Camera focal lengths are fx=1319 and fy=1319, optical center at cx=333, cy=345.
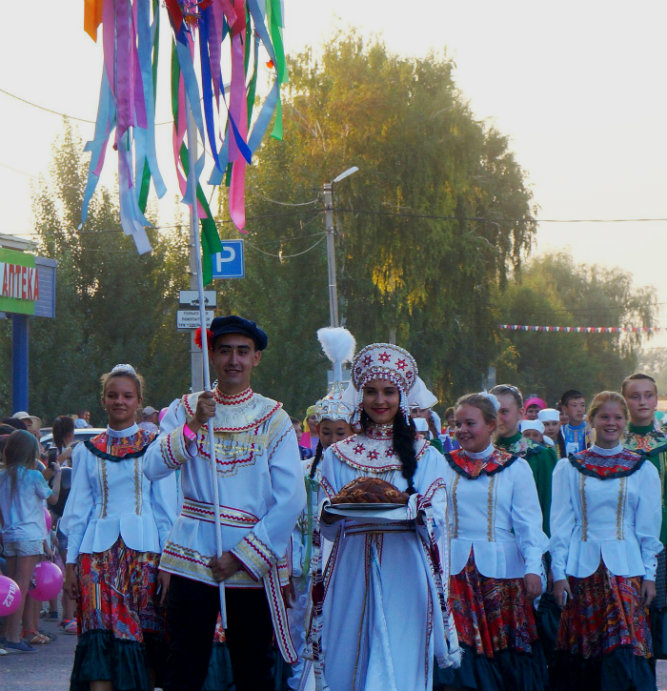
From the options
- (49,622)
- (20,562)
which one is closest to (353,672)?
(20,562)

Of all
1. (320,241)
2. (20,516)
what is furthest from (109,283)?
(20,516)

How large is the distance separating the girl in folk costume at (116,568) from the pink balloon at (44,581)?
11.6 ft

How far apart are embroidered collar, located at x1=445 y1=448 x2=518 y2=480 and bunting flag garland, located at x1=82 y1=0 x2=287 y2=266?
1902mm

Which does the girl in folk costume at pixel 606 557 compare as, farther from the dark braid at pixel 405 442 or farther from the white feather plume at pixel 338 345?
the dark braid at pixel 405 442

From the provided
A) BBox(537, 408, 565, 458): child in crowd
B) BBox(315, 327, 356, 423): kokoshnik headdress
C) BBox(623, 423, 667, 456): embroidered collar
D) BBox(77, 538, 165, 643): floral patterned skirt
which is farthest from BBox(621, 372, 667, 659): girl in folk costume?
BBox(537, 408, 565, 458): child in crowd

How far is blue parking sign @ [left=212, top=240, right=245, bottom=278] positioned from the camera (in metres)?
16.4

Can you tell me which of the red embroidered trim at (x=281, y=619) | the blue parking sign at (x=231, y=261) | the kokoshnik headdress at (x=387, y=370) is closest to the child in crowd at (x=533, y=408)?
the blue parking sign at (x=231, y=261)

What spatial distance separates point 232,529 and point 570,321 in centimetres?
6795

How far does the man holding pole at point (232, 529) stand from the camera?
557 centimetres

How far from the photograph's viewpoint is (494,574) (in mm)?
7086

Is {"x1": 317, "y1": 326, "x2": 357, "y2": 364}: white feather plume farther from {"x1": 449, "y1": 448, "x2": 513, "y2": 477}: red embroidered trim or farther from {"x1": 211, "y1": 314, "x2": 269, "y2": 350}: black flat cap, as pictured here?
{"x1": 211, "y1": 314, "x2": 269, "y2": 350}: black flat cap

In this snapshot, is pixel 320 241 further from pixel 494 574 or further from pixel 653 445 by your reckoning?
pixel 494 574

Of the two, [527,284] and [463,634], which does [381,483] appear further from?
[527,284]

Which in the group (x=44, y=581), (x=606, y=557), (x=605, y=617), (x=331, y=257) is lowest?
(x=44, y=581)
